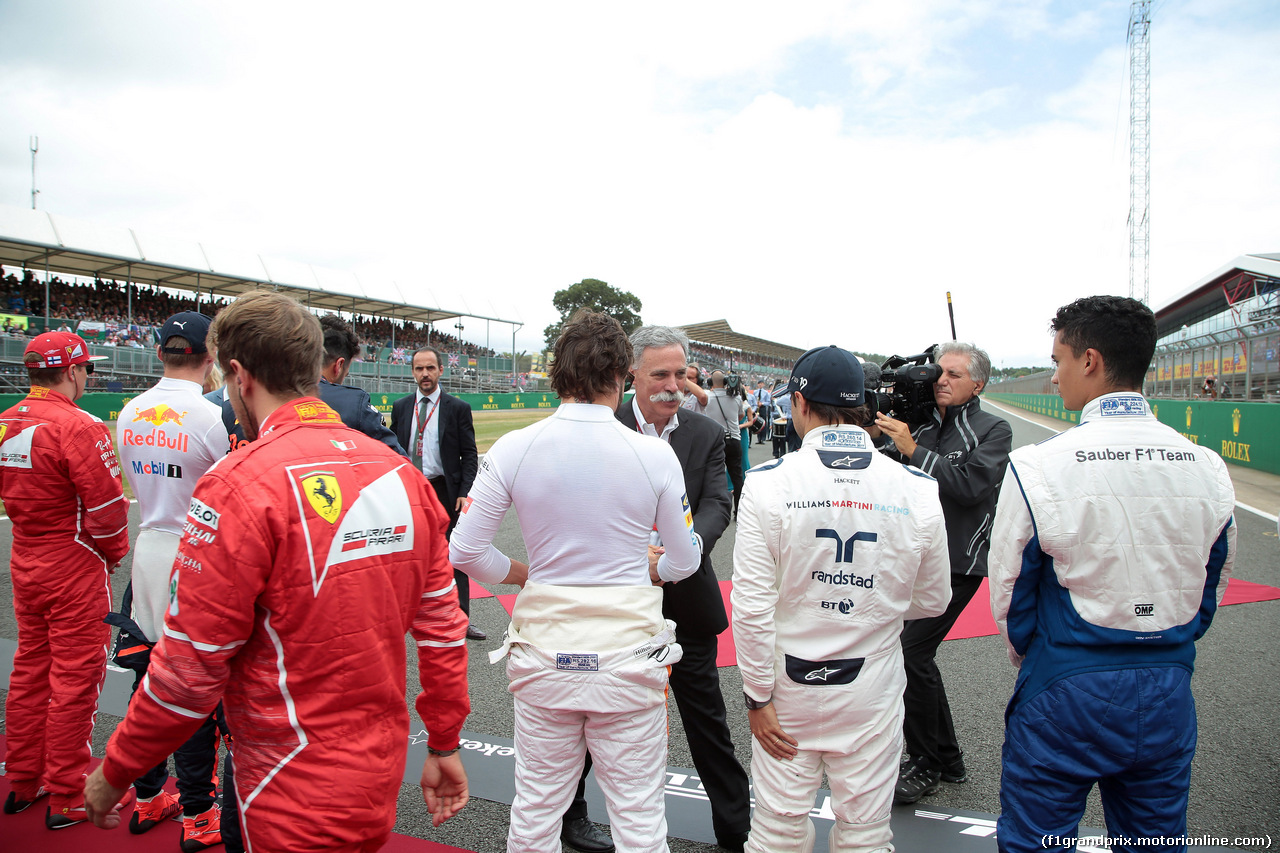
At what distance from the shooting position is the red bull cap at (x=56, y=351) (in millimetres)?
2766

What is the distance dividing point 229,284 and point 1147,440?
29089 mm

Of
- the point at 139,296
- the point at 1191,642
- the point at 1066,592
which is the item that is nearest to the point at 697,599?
the point at 1066,592

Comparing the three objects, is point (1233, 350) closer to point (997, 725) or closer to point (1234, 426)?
point (1234, 426)

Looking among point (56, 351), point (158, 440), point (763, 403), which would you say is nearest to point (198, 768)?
point (158, 440)

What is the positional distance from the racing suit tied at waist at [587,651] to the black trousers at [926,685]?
1.49 meters

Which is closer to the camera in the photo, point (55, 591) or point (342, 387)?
point (55, 591)

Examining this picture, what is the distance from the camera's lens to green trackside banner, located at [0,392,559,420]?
15.5m

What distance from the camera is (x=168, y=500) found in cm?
245

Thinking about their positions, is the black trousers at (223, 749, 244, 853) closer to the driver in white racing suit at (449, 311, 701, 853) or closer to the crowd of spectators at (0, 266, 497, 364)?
the driver in white racing suit at (449, 311, 701, 853)

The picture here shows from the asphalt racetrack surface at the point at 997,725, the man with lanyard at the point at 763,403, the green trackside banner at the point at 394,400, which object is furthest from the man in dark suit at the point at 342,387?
the man with lanyard at the point at 763,403

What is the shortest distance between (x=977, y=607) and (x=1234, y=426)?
Answer: 1241 centimetres

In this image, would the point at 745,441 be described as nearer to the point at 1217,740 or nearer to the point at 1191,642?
the point at 1217,740

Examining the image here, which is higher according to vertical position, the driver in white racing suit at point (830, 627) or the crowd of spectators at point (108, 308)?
the crowd of spectators at point (108, 308)

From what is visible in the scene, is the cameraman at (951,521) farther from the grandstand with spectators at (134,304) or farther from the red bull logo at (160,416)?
the grandstand with spectators at (134,304)
